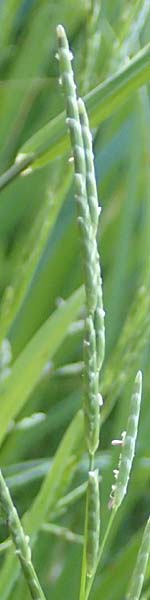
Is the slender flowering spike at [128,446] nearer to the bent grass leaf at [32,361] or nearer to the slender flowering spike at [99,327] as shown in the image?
the slender flowering spike at [99,327]

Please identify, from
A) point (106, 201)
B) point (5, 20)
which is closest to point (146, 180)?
point (106, 201)

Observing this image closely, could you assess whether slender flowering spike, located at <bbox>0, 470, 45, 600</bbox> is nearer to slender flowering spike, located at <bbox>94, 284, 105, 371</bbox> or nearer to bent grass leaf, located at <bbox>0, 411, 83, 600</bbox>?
slender flowering spike, located at <bbox>94, 284, 105, 371</bbox>

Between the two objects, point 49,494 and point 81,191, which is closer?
point 81,191

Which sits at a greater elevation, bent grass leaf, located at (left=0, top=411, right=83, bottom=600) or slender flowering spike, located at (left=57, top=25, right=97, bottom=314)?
slender flowering spike, located at (left=57, top=25, right=97, bottom=314)

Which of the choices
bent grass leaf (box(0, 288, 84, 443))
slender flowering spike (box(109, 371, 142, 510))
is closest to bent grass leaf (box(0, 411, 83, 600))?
bent grass leaf (box(0, 288, 84, 443))

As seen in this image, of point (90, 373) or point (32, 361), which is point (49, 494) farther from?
point (90, 373)

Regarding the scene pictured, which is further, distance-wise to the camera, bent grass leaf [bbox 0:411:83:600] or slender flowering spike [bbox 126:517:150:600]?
bent grass leaf [bbox 0:411:83:600]

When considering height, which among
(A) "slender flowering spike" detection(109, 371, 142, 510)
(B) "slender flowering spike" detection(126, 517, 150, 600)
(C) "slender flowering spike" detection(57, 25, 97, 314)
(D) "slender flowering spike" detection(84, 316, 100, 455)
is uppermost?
(C) "slender flowering spike" detection(57, 25, 97, 314)

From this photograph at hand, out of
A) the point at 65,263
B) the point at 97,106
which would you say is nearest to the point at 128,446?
the point at 97,106

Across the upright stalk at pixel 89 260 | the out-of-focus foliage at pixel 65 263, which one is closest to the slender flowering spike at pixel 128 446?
the upright stalk at pixel 89 260
